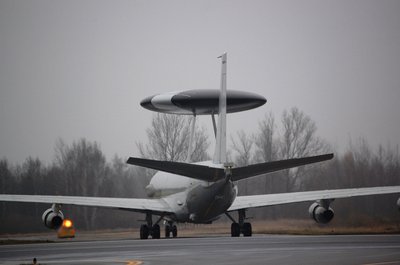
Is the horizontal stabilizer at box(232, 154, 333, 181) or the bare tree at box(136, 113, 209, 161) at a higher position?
the bare tree at box(136, 113, 209, 161)

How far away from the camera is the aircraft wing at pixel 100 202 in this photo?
33.8 metres

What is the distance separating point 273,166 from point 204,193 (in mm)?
7403

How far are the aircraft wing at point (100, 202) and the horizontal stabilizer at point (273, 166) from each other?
711 cm

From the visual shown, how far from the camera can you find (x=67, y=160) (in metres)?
60.2

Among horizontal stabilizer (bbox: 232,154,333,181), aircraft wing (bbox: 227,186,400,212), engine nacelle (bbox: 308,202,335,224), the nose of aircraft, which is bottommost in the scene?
engine nacelle (bbox: 308,202,335,224)

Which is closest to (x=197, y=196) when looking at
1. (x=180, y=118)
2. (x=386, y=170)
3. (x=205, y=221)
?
(x=205, y=221)

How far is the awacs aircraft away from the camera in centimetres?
3050

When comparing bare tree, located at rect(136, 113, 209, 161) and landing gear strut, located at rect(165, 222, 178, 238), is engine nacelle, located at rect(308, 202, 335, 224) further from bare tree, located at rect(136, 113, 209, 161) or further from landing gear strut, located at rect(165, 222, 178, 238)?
bare tree, located at rect(136, 113, 209, 161)

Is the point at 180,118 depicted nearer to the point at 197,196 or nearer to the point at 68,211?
the point at 68,211

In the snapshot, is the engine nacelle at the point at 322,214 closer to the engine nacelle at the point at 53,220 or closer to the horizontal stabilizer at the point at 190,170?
the horizontal stabilizer at the point at 190,170

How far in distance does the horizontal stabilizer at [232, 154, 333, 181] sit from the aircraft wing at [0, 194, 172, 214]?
7.11m

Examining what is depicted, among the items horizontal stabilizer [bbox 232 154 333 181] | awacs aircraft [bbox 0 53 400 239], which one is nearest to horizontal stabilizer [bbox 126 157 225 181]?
awacs aircraft [bbox 0 53 400 239]

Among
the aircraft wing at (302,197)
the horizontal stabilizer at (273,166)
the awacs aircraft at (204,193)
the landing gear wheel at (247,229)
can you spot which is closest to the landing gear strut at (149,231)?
the awacs aircraft at (204,193)

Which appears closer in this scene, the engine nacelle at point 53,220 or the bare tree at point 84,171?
the engine nacelle at point 53,220
